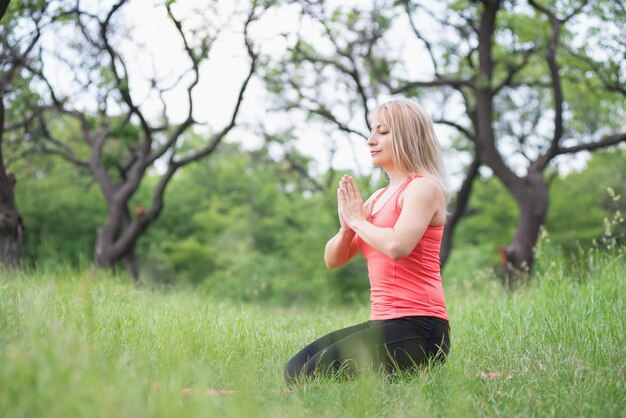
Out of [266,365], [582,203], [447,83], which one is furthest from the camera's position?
[582,203]

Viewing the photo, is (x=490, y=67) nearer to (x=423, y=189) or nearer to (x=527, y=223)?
(x=527, y=223)

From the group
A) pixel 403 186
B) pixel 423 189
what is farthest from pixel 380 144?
pixel 423 189

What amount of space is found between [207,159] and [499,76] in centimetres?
1273

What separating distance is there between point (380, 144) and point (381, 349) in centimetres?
116

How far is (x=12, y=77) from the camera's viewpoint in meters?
10.0

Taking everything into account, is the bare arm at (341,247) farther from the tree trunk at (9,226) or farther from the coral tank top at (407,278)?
the tree trunk at (9,226)

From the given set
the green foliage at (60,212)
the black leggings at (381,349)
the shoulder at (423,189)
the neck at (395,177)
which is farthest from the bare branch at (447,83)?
the green foliage at (60,212)

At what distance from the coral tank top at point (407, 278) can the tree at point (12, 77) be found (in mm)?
5599

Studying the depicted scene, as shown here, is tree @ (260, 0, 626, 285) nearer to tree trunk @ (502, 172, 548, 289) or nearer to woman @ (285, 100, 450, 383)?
tree trunk @ (502, 172, 548, 289)

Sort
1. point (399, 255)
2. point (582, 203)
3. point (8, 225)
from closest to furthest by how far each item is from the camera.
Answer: point (399, 255) → point (8, 225) → point (582, 203)

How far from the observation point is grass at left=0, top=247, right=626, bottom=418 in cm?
230

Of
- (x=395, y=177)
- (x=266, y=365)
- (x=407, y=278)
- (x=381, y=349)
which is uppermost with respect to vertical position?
(x=395, y=177)

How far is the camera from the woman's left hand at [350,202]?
11.6 ft

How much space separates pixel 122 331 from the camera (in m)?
4.08
